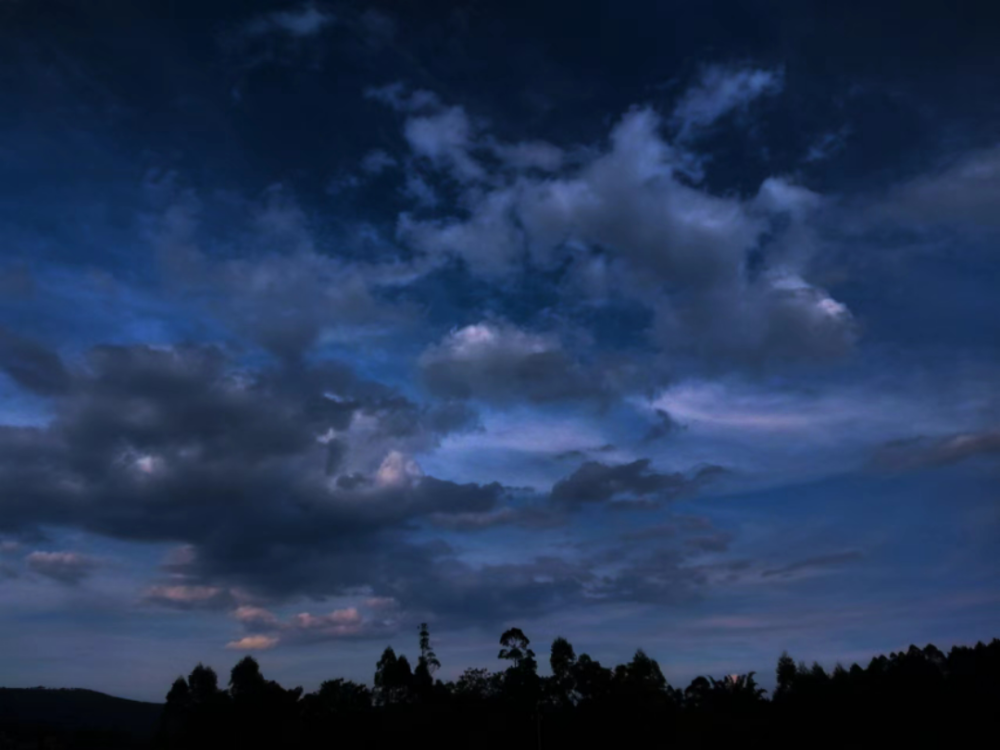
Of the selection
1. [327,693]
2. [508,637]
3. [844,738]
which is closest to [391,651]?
[327,693]

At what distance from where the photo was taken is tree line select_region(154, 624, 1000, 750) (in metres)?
80.2

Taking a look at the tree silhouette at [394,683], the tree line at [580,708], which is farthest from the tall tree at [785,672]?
the tree silhouette at [394,683]

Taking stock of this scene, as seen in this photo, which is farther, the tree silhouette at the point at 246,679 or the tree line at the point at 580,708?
the tree silhouette at the point at 246,679

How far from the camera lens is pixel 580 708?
9269cm

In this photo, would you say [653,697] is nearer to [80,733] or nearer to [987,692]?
[987,692]

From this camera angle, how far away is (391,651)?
116m

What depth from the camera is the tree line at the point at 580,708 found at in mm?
80250

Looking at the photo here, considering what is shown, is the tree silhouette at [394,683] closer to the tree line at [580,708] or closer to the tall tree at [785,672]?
the tree line at [580,708]

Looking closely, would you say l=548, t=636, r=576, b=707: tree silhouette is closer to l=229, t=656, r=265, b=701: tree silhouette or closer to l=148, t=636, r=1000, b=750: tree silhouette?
l=148, t=636, r=1000, b=750: tree silhouette

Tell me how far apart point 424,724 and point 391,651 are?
23030 millimetres

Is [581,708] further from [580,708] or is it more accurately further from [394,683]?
[394,683]

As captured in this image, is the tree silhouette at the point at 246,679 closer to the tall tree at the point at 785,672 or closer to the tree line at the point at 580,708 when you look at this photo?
the tree line at the point at 580,708

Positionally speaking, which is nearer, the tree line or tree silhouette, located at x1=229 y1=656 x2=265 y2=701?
the tree line

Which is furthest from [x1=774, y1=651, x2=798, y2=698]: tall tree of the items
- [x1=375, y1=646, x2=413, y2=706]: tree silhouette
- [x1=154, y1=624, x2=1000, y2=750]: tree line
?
[x1=375, y1=646, x2=413, y2=706]: tree silhouette
